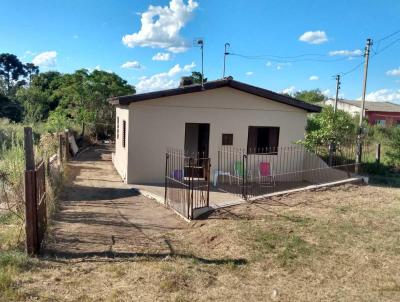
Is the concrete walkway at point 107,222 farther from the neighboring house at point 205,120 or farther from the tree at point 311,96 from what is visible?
the tree at point 311,96

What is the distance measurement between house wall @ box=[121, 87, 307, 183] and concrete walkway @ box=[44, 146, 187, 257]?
1217 millimetres

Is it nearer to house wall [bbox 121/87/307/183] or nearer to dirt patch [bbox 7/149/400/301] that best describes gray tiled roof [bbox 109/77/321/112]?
house wall [bbox 121/87/307/183]

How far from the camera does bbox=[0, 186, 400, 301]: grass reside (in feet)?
16.3

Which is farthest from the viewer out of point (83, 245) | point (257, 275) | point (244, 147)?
point (244, 147)

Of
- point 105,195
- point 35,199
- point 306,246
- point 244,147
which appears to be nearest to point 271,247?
point 306,246

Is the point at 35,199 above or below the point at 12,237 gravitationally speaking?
above

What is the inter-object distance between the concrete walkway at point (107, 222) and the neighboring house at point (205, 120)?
1384 millimetres

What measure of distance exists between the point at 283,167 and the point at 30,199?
1037 centimetres

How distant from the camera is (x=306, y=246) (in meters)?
6.67

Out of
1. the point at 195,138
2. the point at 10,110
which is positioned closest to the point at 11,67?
the point at 10,110

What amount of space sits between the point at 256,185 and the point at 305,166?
9.47 feet

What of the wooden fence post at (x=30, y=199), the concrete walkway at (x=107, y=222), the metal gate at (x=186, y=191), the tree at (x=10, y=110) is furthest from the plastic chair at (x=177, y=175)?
the tree at (x=10, y=110)

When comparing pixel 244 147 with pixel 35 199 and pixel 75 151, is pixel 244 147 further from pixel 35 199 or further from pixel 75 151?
pixel 75 151

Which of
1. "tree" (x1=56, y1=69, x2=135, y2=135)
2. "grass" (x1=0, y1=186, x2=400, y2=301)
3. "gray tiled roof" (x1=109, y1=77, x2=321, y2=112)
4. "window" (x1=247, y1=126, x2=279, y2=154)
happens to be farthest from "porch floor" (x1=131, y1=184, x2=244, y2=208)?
"tree" (x1=56, y1=69, x2=135, y2=135)
